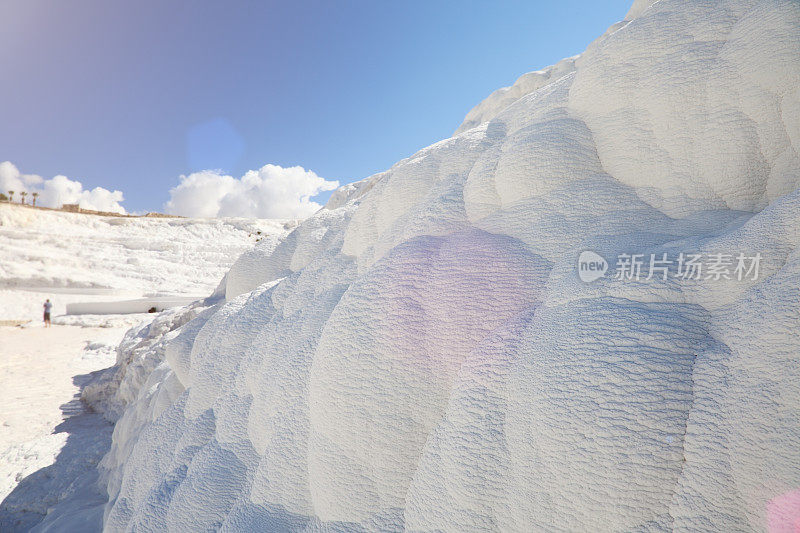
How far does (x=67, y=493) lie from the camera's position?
306 centimetres

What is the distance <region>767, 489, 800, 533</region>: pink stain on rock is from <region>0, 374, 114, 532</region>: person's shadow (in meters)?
3.15

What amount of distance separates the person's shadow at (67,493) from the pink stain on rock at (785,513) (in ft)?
10.3

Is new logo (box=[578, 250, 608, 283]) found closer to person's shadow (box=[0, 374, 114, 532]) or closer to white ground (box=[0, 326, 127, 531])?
person's shadow (box=[0, 374, 114, 532])

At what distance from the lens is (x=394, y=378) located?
1.22 m

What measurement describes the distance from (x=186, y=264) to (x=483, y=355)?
2260cm

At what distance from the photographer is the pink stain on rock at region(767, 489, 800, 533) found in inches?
24.2

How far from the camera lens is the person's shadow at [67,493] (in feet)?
8.56

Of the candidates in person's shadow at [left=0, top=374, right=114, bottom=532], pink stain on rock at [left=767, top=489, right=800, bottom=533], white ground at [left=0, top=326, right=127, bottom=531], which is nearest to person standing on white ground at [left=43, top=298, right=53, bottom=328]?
white ground at [left=0, top=326, right=127, bottom=531]

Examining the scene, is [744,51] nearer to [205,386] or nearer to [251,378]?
[251,378]

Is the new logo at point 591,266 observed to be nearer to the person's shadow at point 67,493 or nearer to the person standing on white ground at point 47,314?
the person's shadow at point 67,493

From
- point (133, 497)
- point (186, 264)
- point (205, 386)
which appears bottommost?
point (133, 497)

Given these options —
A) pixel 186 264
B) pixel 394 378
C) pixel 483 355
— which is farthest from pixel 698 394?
pixel 186 264

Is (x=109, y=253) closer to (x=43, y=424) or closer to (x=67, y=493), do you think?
(x=43, y=424)

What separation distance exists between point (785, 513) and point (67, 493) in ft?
13.5
